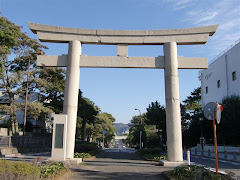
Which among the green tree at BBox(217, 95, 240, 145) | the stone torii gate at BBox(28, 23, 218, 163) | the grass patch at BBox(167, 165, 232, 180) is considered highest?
the stone torii gate at BBox(28, 23, 218, 163)

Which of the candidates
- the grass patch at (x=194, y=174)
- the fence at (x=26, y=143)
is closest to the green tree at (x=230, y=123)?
the fence at (x=26, y=143)

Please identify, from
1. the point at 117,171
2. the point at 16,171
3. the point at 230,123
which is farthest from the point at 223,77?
the point at 16,171

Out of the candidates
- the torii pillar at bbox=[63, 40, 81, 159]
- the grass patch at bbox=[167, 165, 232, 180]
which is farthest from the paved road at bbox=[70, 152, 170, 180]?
the torii pillar at bbox=[63, 40, 81, 159]

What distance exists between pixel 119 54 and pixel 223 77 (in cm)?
2996

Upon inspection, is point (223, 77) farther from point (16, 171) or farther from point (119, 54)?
point (16, 171)

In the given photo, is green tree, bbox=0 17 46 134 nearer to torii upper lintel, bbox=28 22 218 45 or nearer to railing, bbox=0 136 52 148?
railing, bbox=0 136 52 148

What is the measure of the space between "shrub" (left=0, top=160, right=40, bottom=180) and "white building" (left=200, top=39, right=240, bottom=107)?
116ft

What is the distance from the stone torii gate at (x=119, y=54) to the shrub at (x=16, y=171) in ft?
29.0

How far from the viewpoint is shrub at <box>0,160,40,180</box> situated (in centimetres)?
678

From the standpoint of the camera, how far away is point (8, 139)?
85.5 ft

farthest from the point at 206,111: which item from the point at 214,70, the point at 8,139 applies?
the point at 214,70

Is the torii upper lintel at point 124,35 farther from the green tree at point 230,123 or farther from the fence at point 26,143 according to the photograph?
the green tree at point 230,123

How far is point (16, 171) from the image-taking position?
7.16 meters

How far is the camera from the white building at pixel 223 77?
37000 mm
